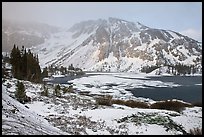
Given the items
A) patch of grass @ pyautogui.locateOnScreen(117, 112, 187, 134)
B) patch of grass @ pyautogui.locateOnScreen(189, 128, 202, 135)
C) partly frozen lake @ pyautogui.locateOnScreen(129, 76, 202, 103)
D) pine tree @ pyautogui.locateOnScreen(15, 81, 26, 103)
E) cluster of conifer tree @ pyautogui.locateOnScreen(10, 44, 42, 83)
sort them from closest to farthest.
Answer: patch of grass @ pyautogui.locateOnScreen(189, 128, 202, 135) < patch of grass @ pyautogui.locateOnScreen(117, 112, 187, 134) < pine tree @ pyautogui.locateOnScreen(15, 81, 26, 103) < partly frozen lake @ pyautogui.locateOnScreen(129, 76, 202, 103) < cluster of conifer tree @ pyautogui.locateOnScreen(10, 44, 42, 83)

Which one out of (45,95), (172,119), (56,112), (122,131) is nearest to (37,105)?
(56,112)

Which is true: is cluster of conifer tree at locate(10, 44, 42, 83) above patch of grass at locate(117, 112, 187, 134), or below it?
above

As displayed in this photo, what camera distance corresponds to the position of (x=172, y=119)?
19.0 meters

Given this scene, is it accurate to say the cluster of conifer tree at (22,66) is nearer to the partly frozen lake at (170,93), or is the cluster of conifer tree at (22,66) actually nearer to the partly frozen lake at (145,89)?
the partly frozen lake at (145,89)

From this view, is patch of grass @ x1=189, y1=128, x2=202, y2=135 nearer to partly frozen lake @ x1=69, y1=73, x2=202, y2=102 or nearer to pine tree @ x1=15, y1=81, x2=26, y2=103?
pine tree @ x1=15, y1=81, x2=26, y2=103

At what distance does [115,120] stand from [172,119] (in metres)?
4.31

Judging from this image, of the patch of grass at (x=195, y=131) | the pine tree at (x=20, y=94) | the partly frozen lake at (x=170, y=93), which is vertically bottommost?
the partly frozen lake at (x=170, y=93)

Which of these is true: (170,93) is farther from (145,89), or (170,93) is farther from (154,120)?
(154,120)

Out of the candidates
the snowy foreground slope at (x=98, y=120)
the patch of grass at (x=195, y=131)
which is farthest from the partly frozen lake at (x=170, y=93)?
the patch of grass at (x=195, y=131)

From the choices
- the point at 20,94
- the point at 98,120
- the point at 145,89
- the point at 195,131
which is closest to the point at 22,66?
the point at 145,89

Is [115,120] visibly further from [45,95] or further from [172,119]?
[45,95]

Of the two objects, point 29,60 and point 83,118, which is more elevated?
point 29,60

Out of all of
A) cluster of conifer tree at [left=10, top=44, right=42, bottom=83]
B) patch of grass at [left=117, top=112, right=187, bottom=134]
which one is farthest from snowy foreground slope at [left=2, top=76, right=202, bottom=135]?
cluster of conifer tree at [left=10, top=44, right=42, bottom=83]

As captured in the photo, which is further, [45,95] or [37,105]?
[45,95]
